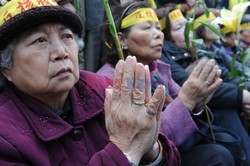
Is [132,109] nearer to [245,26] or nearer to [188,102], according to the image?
[188,102]

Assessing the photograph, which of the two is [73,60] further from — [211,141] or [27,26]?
[211,141]

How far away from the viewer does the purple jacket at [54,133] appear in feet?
3.51

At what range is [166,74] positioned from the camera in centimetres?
222

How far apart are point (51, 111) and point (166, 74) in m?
1.15

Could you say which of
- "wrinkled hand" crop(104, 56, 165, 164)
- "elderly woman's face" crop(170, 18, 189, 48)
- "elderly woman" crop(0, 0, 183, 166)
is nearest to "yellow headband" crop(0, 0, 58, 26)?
"elderly woman" crop(0, 0, 183, 166)

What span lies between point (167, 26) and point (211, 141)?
49.2 inches

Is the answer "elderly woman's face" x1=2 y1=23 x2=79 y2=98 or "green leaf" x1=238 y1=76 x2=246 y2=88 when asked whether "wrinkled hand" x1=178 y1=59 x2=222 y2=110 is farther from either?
"elderly woman's face" x1=2 y1=23 x2=79 y2=98

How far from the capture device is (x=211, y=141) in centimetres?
190

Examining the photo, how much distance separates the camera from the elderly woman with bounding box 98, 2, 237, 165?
1.71 m

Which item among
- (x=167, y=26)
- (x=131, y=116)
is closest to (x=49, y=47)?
(x=131, y=116)

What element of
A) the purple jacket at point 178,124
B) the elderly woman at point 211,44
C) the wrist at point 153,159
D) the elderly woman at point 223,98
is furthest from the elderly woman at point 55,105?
the elderly woman at point 211,44

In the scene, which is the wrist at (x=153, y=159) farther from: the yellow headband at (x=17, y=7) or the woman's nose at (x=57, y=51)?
the yellow headband at (x=17, y=7)

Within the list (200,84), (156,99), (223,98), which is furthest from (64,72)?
(223,98)

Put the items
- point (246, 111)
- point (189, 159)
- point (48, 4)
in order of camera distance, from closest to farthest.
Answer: point (48, 4)
point (189, 159)
point (246, 111)
